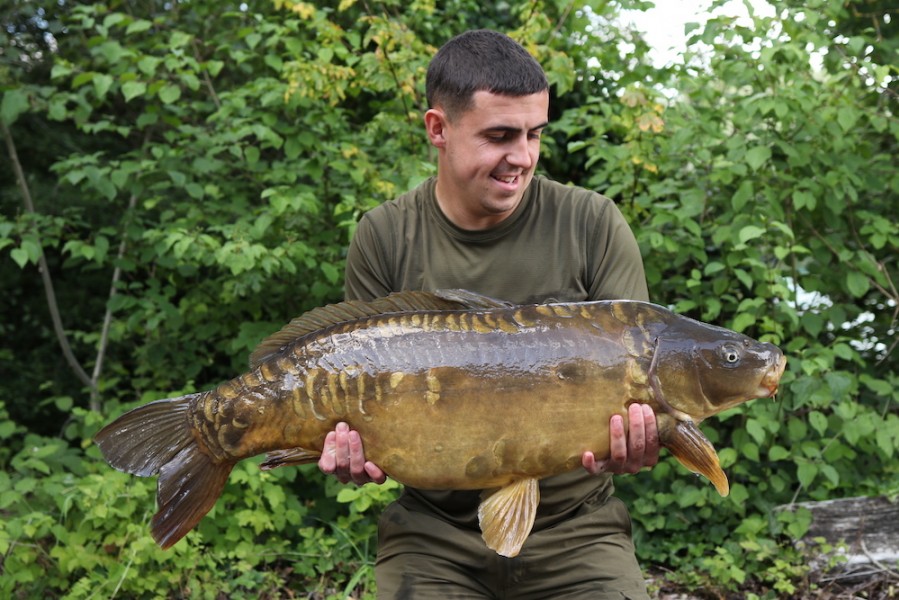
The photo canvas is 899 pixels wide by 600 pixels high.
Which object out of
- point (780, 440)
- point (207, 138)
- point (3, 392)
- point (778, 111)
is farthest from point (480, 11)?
point (3, 392)

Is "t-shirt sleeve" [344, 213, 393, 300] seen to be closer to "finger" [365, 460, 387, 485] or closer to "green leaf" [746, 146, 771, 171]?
"finger" [365, 460, 387, 485]

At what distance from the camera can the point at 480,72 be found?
2305 millimetres

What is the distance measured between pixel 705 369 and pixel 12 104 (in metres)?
3.58

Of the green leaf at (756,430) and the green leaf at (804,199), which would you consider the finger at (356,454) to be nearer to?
the green leaf at (756,430)

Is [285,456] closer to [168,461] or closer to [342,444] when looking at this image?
[342,444]

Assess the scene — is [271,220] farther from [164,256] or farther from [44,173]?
[44,173]

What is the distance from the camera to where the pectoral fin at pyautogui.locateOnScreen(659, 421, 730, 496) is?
6.51ft

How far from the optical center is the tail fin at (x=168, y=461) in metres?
2.11

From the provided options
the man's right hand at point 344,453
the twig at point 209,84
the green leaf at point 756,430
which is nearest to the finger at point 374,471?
the man's right hand at point 344,453

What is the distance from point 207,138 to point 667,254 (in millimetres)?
2128

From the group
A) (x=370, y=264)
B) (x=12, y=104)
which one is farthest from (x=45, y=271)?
(x=370, y=264)

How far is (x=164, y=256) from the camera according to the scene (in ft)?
15.2

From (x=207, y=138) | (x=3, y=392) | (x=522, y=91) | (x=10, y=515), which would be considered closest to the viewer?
(x=522, y=91)

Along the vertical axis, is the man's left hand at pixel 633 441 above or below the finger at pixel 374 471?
above
